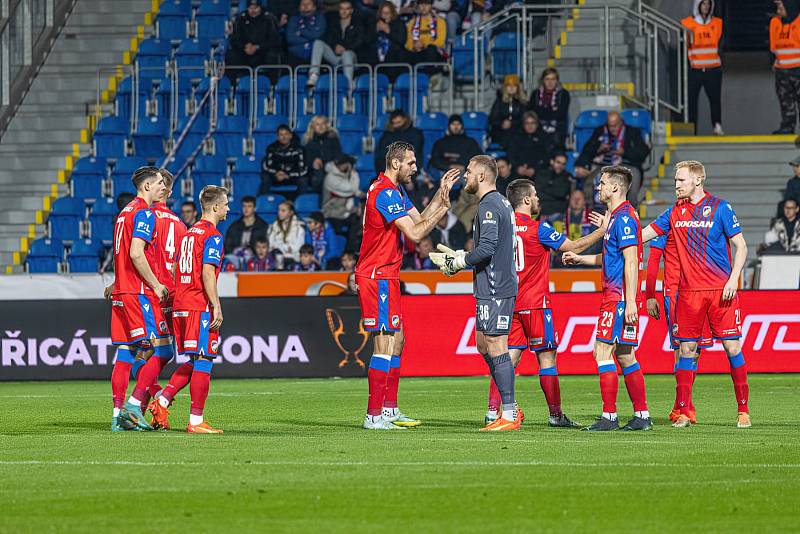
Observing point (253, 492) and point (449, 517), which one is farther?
point (253, 492)

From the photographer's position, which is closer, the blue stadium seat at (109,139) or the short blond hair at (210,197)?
the short blond hair at (210,197)

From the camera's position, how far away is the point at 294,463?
885cm

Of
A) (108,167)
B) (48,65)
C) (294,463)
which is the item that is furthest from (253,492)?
(48,65)

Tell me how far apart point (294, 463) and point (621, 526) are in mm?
2837

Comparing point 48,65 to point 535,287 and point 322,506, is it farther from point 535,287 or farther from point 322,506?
point 322,506

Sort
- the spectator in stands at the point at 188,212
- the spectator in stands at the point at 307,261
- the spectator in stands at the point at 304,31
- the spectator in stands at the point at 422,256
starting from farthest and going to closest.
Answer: the spectator in stands at the point at 304,31 → the spectator in stands at the point at 188,212 → the spectator in stands at the point at 307,261 → the spectator in stands at the point at 422,256

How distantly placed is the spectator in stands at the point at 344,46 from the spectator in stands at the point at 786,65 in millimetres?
7270

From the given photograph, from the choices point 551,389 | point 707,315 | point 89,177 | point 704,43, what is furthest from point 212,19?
point 707,315

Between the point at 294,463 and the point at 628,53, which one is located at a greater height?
the point at 628,53

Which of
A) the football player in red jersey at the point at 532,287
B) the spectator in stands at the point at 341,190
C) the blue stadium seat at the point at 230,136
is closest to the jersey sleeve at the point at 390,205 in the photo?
the football player in red jersey at the point at 532,287

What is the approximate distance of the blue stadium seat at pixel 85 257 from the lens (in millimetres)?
23469

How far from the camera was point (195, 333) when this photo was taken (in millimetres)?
11180

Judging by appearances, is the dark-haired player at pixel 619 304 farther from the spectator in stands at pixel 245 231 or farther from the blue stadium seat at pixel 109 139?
the blue stadium seat at pixel 109 139

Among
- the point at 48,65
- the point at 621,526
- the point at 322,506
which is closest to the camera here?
the point at 621,526
